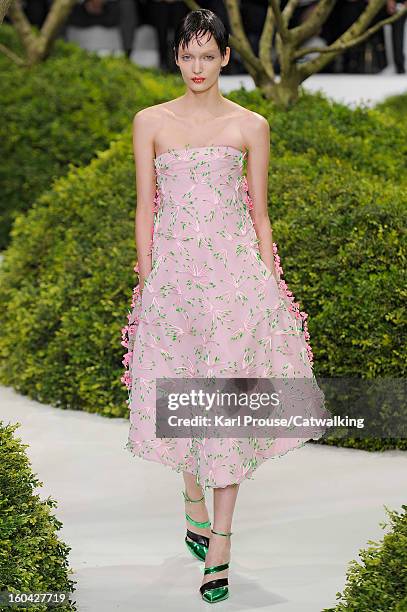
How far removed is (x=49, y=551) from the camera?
14.7ft

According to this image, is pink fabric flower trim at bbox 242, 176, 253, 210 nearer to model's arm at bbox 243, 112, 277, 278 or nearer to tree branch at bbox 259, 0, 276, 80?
model's arm at bbox 243, 112, 277, 278

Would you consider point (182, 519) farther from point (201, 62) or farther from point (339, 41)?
point (339, 41)

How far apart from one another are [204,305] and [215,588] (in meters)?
1.01

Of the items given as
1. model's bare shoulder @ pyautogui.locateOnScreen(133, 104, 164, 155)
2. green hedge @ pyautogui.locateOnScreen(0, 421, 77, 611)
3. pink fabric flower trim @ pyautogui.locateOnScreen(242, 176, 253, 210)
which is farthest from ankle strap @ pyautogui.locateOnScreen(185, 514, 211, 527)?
model's bare shoulder @ pyautogui.locateOnScreen(133, 104, 164, 155)

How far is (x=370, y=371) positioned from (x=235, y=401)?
6.74 feet

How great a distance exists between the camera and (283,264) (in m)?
7.00

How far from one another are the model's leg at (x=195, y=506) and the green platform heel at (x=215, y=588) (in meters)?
0.27

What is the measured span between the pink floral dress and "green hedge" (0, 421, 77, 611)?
0.47 m

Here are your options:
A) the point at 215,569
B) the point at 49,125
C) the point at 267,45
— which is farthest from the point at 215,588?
the point at 49,125

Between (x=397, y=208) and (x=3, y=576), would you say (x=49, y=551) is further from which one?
(x=397, y=208)

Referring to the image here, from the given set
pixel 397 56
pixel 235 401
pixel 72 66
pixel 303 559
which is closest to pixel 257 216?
pixel 235 401

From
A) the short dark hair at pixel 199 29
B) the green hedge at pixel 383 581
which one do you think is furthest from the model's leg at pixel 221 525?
the short dark hair at pixel 199 29

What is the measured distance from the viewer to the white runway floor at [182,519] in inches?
191

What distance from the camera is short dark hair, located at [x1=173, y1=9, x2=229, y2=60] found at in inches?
182
